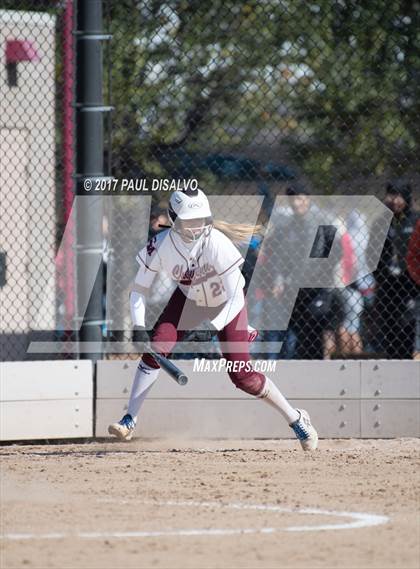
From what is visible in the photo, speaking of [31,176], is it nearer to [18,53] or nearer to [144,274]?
[18,53]

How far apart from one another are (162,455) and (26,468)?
3.61 feet

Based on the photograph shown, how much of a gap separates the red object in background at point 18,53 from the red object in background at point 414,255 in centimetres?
348

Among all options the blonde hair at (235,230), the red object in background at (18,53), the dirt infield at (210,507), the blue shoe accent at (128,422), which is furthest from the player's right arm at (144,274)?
the red object in background at (18,53)

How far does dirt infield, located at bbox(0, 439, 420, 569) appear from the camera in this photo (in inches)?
193

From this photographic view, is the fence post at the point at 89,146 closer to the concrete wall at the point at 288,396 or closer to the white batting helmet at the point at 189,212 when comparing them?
the concrete wall at the point at 288,396

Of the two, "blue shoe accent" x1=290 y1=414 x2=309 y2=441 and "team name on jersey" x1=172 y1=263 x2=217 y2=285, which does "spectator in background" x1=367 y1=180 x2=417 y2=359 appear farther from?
"team name on jersey" x1=172 y1=263 x2=217 y2=285

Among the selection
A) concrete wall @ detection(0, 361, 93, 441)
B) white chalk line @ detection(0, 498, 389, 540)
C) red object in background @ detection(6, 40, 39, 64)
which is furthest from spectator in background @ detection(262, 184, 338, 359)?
white chalk line @ detection(0, 498, 389, 540)

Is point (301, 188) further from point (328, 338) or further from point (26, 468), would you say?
point (26, 468)

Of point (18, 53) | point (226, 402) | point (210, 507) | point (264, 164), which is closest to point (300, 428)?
point (226, 402)

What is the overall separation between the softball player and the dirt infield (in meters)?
0.39

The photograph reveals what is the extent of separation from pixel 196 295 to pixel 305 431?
123 cm

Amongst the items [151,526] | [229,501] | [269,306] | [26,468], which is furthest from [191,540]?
[269,306]

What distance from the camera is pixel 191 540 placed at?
5172 millimetres

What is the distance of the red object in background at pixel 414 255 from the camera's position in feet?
30.8
